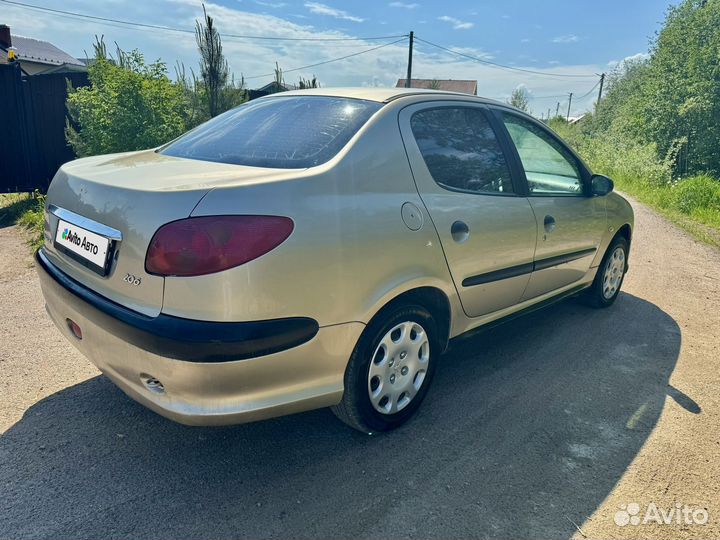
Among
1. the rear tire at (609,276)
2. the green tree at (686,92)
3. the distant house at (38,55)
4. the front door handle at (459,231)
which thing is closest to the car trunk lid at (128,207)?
the front door handle at (459,231)

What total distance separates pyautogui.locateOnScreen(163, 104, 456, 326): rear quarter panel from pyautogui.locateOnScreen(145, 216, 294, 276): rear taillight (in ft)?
0.10

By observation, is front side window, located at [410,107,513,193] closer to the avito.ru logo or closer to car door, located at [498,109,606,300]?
car door, located at [498,109,606,300]

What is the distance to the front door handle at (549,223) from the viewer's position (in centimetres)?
345

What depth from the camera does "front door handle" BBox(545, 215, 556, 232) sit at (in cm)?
345

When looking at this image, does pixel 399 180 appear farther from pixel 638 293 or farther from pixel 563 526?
pixel 638 293

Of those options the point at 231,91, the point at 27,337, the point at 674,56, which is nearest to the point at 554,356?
the point at 27,337

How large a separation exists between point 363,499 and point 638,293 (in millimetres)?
4354

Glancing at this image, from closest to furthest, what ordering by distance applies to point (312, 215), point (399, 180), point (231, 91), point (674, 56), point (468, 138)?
point (312, 215), point (399, 180), point (468, 138), point (231, 91), point (674, 56)

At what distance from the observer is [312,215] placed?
2.06m

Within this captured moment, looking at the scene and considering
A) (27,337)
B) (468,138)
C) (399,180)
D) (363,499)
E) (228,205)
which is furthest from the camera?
(27,337)

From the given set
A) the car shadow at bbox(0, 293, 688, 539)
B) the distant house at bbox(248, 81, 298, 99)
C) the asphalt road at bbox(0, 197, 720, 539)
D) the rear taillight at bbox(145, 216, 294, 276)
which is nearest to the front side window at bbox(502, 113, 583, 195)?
the asphalt road at bbox(0, 197, 720, 539)

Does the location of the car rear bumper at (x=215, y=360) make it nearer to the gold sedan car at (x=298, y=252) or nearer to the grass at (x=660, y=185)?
the gold sedan car at (x=298, y=252)

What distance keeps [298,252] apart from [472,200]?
1276 millimetres

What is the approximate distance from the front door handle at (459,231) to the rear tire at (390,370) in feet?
1.41
